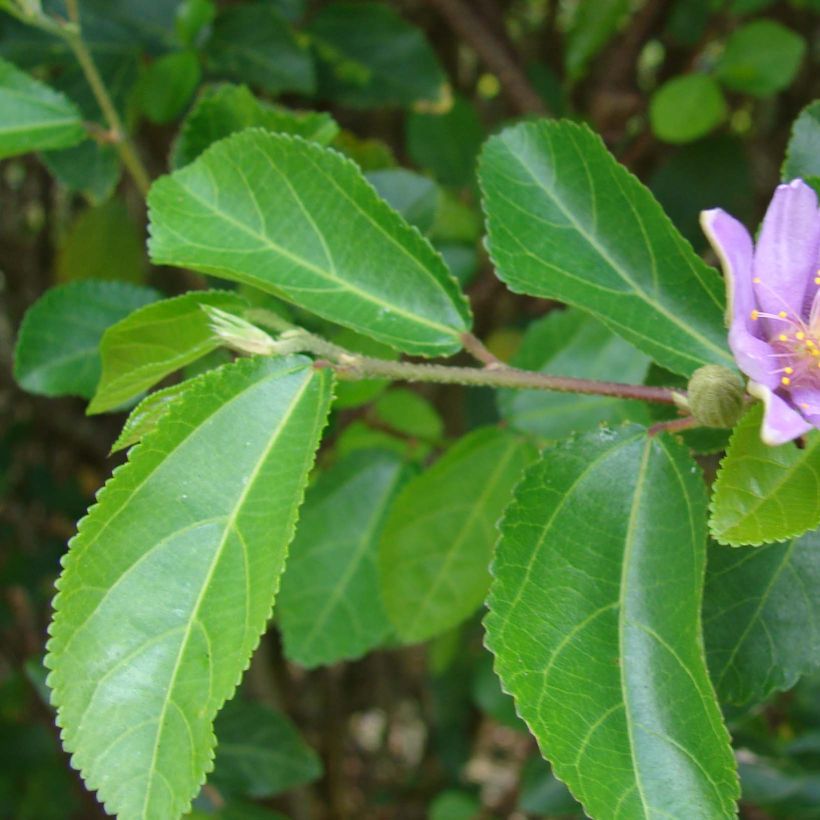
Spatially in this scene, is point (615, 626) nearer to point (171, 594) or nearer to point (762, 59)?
point (171, 594)

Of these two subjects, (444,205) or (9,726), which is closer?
(444,205)

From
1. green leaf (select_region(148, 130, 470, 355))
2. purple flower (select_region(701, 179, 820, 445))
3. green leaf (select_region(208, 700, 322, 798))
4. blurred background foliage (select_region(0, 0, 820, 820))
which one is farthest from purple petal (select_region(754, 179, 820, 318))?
green leaf (select_region(208, 700, 322, 798))

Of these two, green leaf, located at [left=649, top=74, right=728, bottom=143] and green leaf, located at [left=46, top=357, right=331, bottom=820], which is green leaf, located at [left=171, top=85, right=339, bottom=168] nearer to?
green leaf, located at [left=46, top=357, right=331, bottom=820]

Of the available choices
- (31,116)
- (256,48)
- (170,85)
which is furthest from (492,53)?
(31,116)

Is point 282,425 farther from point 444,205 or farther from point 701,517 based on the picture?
point 444,205

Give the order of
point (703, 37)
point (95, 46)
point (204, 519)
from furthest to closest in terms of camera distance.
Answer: point (703, 37)
point (95, 46)
point (204, 519)

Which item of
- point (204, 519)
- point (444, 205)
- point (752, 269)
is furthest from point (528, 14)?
point (204, 519)

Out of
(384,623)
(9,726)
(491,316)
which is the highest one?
(491,316)

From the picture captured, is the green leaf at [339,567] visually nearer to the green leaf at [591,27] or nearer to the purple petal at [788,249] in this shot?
the purple petal at [788,249]
